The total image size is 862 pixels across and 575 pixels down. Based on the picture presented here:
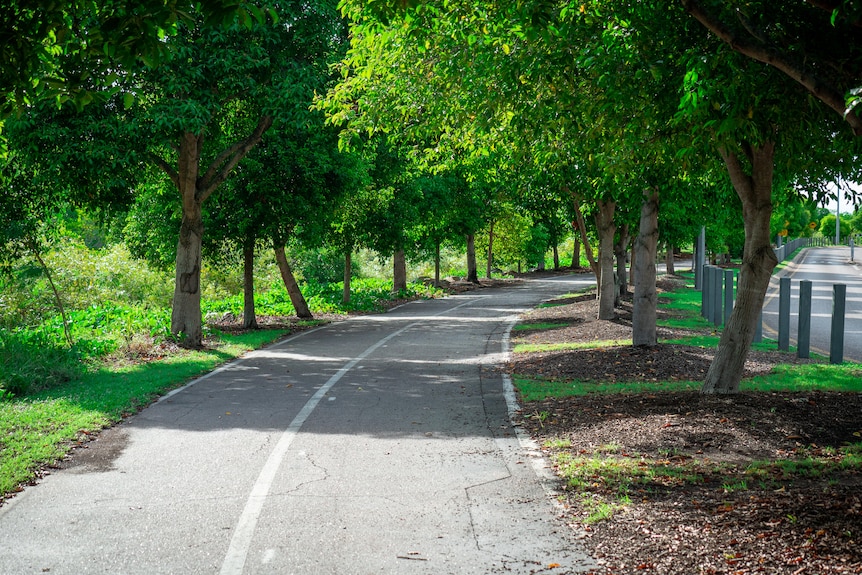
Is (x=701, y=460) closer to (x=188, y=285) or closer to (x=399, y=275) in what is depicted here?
(x=188, y=285)

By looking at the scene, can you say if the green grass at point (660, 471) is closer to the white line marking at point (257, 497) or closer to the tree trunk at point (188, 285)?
the white line marking at point (257, 497)

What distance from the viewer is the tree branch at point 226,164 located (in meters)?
17.9

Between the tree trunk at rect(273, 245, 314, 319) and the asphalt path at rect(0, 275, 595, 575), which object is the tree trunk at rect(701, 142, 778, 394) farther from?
the tree trunk at rect(273, 245, 314, 319)

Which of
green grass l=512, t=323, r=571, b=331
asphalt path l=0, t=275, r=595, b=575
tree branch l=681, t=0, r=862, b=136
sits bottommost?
green grass l=512, t=323, r=571, b=331

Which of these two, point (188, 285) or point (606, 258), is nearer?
point (188, 285)

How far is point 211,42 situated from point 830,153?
1052 centimetres

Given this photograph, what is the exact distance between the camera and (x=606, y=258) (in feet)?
68.9

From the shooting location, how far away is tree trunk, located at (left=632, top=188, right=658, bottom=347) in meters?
14.5

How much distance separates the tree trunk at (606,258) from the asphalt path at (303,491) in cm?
935

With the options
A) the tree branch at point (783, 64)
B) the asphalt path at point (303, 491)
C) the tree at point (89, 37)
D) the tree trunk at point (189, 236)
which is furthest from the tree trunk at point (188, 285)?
the tree branch at point (783, 64)

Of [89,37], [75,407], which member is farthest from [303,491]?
[75,407]

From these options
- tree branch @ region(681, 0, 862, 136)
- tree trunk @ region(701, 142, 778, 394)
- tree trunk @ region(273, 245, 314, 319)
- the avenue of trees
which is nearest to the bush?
the avenue of trees

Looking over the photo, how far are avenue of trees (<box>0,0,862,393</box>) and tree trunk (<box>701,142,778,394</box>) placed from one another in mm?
24

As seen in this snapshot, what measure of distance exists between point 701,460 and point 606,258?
1390 centimetres
